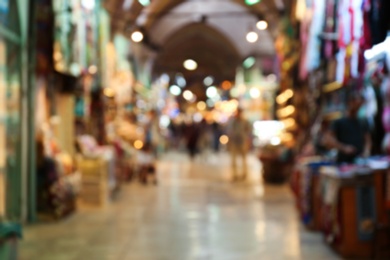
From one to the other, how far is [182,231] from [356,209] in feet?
7.71

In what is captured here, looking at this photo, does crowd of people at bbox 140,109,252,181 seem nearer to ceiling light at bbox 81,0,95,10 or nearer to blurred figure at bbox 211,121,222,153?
blurred figure at bbox 211,121,222,153

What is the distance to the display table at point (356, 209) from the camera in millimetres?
6047

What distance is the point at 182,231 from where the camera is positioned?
303 inches

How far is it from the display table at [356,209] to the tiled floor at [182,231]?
25 centimetres

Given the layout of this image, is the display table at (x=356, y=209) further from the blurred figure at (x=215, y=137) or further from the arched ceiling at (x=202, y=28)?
the blurred figure at (x=215, y=137)

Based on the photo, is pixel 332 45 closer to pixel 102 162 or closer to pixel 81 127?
pixel 102 162

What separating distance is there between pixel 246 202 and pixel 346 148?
3.64 m

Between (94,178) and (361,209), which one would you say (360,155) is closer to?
(361,209)

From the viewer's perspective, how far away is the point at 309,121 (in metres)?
13.6

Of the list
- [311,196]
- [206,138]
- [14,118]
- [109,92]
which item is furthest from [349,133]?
[206,138]

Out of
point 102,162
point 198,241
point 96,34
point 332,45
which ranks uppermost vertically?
point 96,34

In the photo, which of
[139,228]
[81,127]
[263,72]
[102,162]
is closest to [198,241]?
[139,228]

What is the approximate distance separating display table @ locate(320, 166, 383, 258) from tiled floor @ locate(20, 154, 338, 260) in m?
0.25

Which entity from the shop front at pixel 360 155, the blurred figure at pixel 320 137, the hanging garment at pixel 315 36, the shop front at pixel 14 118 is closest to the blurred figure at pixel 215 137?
the hanging garment at pixel 315 36
